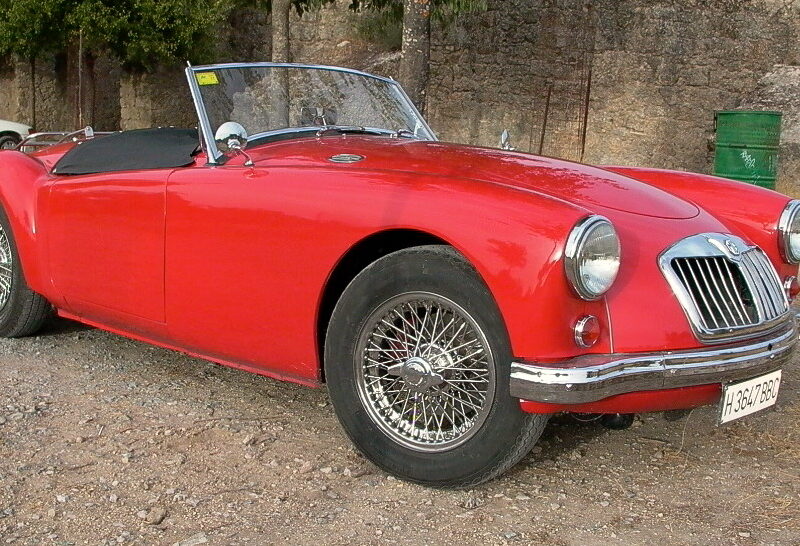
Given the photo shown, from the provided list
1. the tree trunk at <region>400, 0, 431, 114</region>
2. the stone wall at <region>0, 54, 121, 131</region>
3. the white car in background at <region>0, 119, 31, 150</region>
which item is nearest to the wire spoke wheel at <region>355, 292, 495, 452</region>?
the tree trunk at <region>400, 0, 431, 114</region>

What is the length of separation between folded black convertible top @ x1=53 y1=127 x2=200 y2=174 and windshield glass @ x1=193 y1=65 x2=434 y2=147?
20 centimetres

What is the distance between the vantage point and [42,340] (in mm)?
4438

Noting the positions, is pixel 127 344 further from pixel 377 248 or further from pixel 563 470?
pixel 563 470

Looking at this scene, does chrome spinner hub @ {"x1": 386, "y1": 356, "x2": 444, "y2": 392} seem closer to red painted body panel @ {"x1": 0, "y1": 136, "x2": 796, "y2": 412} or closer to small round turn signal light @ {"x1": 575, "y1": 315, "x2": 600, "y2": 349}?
red painted body panel @ {"x1": 0, "y1": 136, "x2": 796, "y2": 412}

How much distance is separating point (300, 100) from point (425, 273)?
151 centimetres

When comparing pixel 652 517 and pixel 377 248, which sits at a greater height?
pixel 377 248

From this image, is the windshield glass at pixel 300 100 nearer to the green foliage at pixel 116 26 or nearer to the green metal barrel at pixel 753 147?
the green metal barrel at pixel 753 147

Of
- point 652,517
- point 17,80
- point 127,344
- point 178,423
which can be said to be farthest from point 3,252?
point 17,80

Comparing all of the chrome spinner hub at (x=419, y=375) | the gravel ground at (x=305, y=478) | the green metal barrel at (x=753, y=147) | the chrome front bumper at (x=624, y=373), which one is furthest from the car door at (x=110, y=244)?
the green metal barrel at (x=753, y=147)

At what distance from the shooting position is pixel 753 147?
1020 centimetres

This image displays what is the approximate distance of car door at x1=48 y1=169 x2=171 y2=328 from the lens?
11.3 feet

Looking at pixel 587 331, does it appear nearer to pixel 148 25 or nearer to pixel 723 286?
pixel 723 286

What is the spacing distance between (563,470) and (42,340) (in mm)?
2768

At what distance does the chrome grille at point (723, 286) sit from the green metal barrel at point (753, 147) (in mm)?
7689
